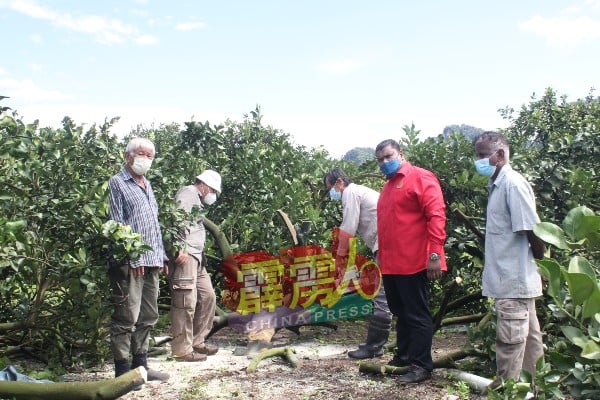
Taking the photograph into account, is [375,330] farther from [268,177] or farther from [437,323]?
[268,177]

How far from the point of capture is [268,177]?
260 inches

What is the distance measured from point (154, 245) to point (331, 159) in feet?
14.6

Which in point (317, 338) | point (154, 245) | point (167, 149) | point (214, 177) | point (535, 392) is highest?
point (167, 149)

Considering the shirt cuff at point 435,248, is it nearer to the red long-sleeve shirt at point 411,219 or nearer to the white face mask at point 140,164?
the red long-sleeve shirt at point 411,219

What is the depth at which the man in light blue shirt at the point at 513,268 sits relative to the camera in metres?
3.48

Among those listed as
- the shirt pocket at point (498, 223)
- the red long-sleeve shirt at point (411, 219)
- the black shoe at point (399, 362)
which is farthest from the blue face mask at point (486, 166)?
the black shoe at point (399, 362)

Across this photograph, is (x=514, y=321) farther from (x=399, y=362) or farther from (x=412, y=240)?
(x=399, y=362)

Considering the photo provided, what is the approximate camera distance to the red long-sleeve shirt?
4.21m

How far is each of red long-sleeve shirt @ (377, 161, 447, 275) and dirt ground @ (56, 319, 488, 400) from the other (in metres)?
0.82

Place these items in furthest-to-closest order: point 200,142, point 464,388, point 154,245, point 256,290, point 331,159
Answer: point 331,159
point 200,142
point 256,290
point 154,245
point 464,388

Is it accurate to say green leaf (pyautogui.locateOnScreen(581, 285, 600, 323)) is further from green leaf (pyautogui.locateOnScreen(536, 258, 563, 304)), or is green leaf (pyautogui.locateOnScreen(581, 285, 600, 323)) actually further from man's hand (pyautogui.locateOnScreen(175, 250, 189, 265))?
man's hand (pyautogui.locateOnScreen(175, 250, 189, 265))

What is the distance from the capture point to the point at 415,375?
4227 millimetres

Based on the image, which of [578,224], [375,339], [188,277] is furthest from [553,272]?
[188,277]

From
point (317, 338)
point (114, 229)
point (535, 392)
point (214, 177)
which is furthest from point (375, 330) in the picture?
point (535, 392)
